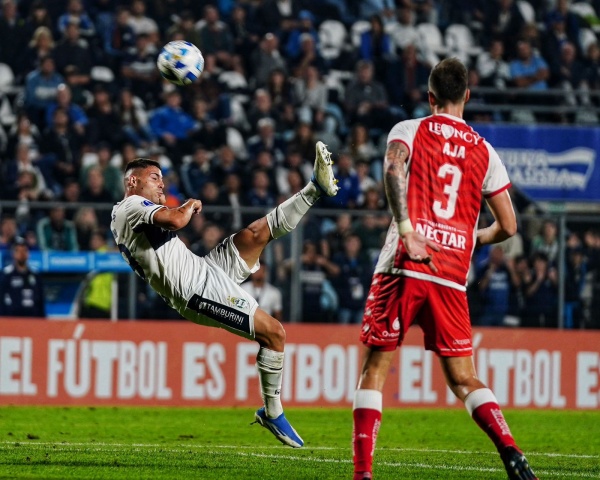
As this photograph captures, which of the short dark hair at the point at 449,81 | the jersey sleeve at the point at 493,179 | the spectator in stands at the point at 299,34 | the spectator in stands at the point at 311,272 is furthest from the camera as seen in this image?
the spectator in stands at the point at 299,34

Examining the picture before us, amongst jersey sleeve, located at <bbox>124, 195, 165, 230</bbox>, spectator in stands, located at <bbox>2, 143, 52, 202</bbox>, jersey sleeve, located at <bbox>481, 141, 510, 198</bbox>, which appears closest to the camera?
jersey sleeve, located at <bbox>481, 141, 510, 198</bbox>

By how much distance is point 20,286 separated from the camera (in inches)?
535

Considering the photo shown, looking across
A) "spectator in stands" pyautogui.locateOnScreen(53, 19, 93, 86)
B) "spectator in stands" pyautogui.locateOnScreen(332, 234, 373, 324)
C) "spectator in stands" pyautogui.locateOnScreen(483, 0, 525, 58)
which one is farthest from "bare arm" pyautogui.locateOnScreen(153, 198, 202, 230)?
"spectator in stands" pyautogui.locateOnScreen(483, 0, 525, 58)

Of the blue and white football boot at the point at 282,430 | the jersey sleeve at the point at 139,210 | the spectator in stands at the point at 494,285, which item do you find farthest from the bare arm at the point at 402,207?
the spectator in stands at the point at 494,285

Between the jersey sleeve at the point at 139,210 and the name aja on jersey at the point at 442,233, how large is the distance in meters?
2.35

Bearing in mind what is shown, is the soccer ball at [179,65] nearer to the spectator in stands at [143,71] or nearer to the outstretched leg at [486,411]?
the outstretched leg at [486,411]

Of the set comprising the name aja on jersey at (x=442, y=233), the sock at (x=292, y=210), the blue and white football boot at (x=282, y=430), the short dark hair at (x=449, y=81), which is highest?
the short dark hair at (x=449, y=81)

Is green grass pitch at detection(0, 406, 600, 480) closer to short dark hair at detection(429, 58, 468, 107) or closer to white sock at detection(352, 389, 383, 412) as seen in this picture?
white sock at detection(352, 389, 383, 412)

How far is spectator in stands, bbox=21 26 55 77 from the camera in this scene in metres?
18.3

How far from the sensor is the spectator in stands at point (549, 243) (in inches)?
588

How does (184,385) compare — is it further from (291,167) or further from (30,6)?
(30,6)

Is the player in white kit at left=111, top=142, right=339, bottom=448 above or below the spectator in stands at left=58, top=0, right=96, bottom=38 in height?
below

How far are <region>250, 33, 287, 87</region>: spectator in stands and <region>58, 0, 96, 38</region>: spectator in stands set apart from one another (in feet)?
8.68

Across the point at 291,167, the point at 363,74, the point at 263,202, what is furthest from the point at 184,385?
the point at 363,74
